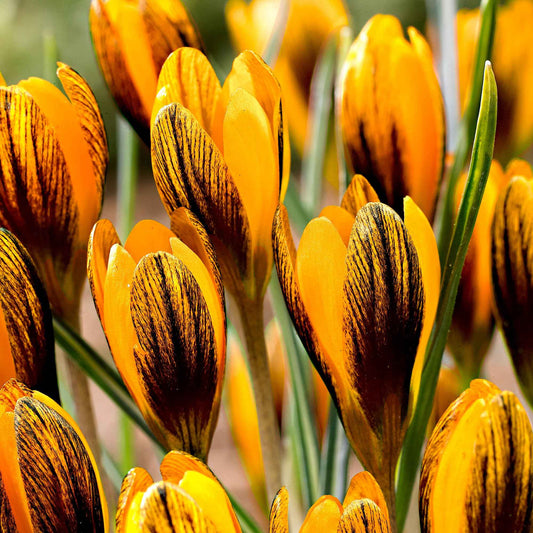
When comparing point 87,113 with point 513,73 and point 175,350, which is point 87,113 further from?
point 513,73

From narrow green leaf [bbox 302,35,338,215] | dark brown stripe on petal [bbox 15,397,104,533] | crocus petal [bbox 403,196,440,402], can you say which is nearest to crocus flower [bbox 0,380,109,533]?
dark brown stripe on petal [bbox 15,397,104,533]

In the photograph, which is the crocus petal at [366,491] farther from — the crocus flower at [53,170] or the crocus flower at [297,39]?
the crocus flower at [297,39]

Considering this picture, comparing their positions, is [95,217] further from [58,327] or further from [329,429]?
[329,429]

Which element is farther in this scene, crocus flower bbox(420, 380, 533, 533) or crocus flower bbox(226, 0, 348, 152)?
crocus flower bbox(226, 0, 348, 152)

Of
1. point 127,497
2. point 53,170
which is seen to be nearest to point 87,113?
point 53,170

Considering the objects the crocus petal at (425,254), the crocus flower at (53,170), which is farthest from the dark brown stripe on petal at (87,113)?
the crocus petal at (425,254)

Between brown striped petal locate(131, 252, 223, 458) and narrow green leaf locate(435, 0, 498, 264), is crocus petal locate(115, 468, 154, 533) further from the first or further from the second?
narrow green leaf locate(435, 0, 498, 264)
